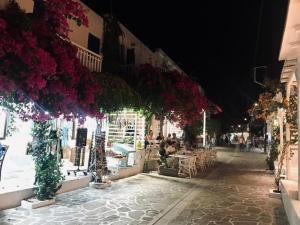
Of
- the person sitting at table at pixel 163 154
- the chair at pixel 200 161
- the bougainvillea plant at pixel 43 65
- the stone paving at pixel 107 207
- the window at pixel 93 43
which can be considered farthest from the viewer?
the chair at pixel 200 161

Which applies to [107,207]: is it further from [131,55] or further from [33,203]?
[131,55]

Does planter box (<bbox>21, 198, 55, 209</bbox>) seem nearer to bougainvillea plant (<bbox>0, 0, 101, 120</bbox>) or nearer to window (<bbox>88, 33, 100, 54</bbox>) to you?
bougainvillea plant (<bbox>0, 0, 101, 120</bbox>)

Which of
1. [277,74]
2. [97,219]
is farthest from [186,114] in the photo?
[97,219]

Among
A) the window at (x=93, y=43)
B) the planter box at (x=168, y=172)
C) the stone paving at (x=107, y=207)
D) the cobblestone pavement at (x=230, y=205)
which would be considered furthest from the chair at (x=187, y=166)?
the window at (x=93, y=43)

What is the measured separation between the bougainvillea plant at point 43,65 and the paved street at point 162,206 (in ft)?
8.65

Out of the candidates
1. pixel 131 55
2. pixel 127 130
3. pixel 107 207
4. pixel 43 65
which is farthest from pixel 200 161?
pixel 43 65

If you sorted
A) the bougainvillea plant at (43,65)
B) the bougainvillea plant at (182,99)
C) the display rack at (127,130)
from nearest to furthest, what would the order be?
A: 1. the bougainvillea plant at (43,65)
2. the bougainvillea plant at (182,99)
3. the display rack at (127,130)

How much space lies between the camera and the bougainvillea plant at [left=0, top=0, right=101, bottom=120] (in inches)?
173

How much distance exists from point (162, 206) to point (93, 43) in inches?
361

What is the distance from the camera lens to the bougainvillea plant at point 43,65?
4395 mm

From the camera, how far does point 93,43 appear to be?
1474 cm

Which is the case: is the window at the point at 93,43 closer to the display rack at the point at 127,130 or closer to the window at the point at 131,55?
the window at the point at 131,55

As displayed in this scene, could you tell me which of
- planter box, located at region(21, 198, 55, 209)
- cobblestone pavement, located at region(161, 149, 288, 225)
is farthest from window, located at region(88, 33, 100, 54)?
planter box, located at region(21, 198, 55, 209)

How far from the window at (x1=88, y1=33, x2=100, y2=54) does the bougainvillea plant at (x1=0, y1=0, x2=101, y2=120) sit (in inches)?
345
